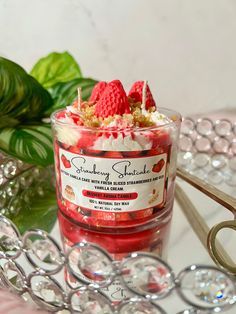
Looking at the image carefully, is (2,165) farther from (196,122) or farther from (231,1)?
(231,1)

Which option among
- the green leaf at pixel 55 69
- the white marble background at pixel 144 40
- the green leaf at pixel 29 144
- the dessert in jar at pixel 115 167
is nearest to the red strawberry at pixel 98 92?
the dessert in jar at pixel 115 167

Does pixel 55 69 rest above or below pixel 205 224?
above

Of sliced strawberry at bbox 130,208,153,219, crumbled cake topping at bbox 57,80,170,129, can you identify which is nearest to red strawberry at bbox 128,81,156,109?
crumbled cake topping at bbox 57,80,170,129

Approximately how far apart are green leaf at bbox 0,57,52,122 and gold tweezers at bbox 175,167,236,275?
0.22 m

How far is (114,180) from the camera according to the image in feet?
1.16

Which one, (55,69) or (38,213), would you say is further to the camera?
(55,69)

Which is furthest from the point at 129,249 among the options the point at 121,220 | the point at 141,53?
the point at 141,53

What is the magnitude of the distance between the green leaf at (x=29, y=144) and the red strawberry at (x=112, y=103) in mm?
134

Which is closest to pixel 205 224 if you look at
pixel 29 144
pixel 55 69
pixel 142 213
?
pixel 142 213

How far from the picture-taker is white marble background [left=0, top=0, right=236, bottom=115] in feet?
2.43

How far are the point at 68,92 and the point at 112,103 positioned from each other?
0.24m

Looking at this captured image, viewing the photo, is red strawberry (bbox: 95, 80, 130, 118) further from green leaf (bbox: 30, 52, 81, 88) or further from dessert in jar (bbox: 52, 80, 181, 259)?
green leaf (bbox: 30, 52, 81, 88)

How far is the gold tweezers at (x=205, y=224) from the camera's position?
1.22ft

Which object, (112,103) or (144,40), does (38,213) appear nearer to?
(112,103)
